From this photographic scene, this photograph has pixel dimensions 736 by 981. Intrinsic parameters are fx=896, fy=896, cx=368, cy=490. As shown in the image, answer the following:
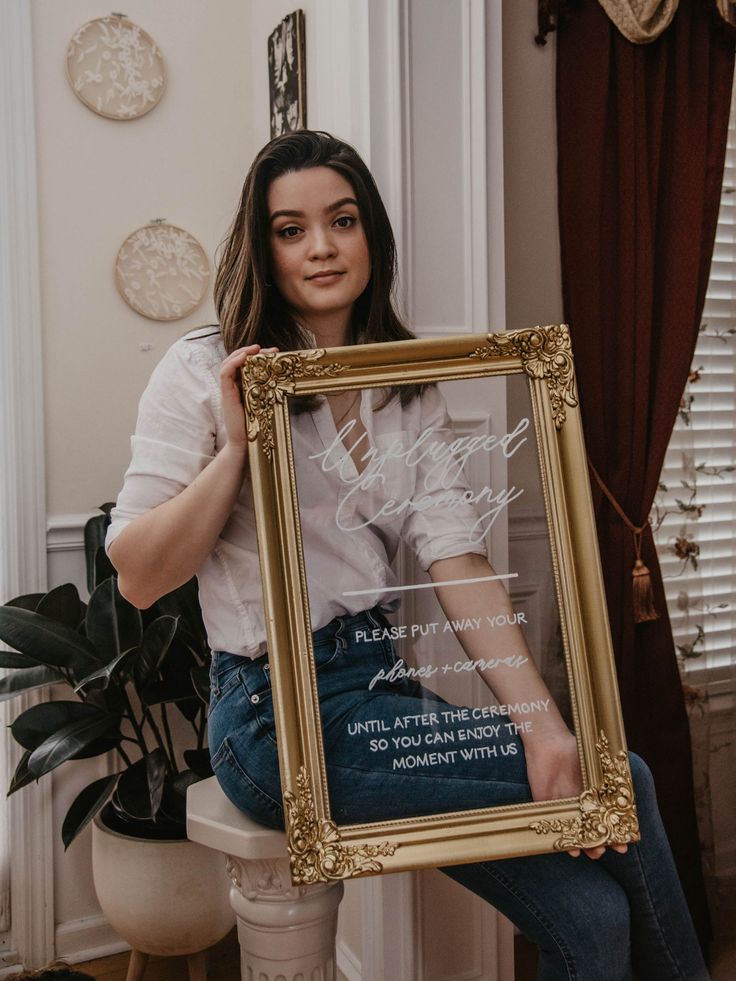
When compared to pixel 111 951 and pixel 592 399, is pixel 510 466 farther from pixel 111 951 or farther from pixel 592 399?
pixel 111 951

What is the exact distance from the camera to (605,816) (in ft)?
3.83

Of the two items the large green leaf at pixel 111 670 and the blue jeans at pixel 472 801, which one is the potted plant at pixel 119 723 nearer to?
the large green leaf at pixel 111 670

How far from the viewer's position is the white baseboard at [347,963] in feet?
6.51

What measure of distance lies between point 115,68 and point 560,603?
197cm

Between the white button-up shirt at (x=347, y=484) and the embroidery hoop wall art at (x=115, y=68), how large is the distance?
144cm

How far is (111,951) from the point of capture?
7.93 ft

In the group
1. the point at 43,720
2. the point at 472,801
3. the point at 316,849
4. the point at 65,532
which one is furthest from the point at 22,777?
the point at 472,801

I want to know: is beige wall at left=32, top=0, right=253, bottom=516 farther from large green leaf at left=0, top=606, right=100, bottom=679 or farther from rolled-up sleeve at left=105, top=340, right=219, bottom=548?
rolled-up sleeve at left=105, top=340, right=219, bottom=548

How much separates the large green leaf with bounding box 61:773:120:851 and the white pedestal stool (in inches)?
30.2

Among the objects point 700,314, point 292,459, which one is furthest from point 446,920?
point 700,314

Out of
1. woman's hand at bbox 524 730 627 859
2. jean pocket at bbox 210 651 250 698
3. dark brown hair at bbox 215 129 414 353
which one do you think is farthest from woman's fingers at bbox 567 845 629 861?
dark brown hair at bbox 215 129 414 353

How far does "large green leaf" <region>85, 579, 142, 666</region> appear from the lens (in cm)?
197

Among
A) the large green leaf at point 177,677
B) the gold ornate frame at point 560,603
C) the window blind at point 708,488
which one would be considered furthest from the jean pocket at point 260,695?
the window blind at point 708,488

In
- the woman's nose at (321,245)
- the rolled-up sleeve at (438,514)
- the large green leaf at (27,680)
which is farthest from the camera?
the large green leaf at (27,680)
